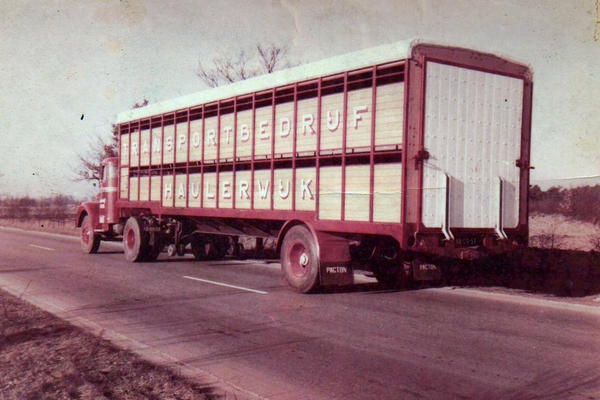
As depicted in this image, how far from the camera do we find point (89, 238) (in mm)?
18438

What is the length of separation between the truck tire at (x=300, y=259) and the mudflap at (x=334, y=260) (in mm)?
110

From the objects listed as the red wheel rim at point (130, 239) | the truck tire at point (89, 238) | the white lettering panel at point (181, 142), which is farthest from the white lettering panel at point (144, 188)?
the truck tire at point (89, 238)

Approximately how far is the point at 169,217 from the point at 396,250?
756 centimetres

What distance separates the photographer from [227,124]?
42.4 ft

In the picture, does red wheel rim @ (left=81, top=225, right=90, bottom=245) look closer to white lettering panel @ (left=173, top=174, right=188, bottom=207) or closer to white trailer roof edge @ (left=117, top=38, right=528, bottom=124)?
white lettering panel @ (left=173, top=174, right=188, bottom=207)

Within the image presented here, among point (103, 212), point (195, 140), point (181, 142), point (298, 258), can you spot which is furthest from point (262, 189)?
point (103, 212)

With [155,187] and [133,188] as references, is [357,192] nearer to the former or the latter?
[155,187]

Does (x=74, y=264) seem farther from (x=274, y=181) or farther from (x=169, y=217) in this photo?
(x=274, y=181)

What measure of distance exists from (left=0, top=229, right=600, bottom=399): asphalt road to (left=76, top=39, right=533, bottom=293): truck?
2.88 feet

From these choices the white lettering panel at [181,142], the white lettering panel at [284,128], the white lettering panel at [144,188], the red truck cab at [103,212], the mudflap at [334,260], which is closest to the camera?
the mudflap at [334,260]

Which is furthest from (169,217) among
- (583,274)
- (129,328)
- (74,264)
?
(583,274)

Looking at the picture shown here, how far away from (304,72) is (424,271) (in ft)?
13.4

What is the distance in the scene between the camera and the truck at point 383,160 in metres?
9.24

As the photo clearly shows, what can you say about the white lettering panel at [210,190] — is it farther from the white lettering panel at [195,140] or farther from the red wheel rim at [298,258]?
the red wheel rim at [298,258]
